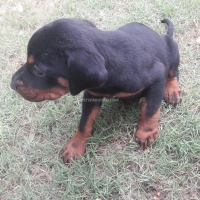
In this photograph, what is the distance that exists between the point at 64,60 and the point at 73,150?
1.14m

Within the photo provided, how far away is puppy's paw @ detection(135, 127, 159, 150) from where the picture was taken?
2.97 metres

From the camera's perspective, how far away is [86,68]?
2090 mm

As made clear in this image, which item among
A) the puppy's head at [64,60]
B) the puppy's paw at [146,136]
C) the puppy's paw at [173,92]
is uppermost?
the puppy's head at [64,60]

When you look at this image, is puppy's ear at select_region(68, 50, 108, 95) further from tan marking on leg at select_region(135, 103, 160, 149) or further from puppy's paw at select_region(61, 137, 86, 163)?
puppy's paw at select_region(61, 137, 86, 163)

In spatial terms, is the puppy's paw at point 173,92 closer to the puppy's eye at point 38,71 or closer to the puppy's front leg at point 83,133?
the puppy's front leg at point 83,133

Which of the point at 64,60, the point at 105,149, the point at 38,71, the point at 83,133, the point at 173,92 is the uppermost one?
the point at 64,60

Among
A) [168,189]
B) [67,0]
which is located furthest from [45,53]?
[67,0]

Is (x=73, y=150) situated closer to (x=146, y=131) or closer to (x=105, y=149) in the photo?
(x=105, y=149)

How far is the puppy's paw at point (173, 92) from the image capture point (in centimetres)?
326

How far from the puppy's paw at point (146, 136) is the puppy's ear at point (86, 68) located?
1.00m

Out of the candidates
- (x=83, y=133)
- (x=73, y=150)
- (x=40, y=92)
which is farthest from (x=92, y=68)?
(x=73, y=150)

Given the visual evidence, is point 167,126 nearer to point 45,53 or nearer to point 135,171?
point 135,171

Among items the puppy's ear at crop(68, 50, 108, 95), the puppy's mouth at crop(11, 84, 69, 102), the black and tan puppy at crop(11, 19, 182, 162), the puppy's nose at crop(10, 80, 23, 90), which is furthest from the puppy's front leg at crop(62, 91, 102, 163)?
the puppy's ear at crop(68, 50, 108, 95)

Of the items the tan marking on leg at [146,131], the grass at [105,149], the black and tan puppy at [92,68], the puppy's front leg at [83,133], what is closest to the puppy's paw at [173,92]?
the grass at [105,149]
